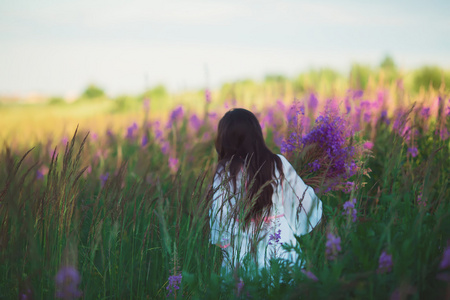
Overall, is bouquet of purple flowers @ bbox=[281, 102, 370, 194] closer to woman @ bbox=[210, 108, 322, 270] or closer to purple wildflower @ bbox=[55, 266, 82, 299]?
woman @ bbox=[210, 108, 322, 270]

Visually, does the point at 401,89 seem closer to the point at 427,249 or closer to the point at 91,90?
the point at 427,249

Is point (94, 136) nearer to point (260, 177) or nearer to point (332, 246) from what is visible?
point (260, 177)

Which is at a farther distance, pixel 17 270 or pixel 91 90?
pixel 91 90

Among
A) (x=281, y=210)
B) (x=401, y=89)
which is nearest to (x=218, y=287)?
(x=281, y=210)

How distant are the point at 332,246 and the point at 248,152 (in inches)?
40.1

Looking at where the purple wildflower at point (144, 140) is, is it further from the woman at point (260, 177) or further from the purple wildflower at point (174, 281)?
the purple wildflower at point (174, 281)

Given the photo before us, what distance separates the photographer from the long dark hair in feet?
8.05

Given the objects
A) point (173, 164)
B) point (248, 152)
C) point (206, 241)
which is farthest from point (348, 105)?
point (206, 241)

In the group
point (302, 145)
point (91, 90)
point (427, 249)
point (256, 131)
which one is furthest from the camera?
point (91, 90)

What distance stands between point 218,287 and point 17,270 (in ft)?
3.06

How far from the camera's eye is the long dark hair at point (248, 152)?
2455 millimetres

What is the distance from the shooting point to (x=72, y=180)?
6.66 feet

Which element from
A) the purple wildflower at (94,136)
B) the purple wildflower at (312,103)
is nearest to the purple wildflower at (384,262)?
the purple wildflower at (312,103)

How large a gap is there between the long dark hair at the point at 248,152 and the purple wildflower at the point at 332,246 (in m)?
0.79
